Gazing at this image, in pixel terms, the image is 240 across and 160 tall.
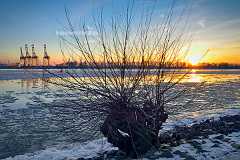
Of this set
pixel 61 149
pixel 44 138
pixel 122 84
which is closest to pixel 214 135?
pixel 122 84

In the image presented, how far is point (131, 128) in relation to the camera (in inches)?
278

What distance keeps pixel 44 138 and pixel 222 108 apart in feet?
30.7

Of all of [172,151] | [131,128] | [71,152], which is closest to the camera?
[131,128]

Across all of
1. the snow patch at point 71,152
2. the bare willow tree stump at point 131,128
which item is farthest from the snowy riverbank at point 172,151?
the bare willow tree stump at point 131,128

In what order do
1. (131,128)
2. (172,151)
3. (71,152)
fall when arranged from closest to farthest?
(131,128) → (172,151) → (71,152)

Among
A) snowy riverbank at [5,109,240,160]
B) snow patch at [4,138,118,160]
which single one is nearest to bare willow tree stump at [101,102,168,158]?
snowy riverbank at [5,109,240,160]

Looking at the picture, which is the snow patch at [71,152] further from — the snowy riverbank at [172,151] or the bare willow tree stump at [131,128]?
the bare willow tree stump at [131,128]

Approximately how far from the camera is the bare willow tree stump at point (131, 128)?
6.97m

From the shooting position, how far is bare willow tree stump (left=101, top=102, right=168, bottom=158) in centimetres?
697

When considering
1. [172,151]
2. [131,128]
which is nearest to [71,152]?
[131,128]

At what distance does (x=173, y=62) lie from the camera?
756cm

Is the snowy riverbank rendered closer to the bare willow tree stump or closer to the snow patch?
the snow patch

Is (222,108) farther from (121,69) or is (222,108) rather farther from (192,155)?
(121,69)

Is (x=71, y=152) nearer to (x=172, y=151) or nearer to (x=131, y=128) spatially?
(x=131, y=128)
